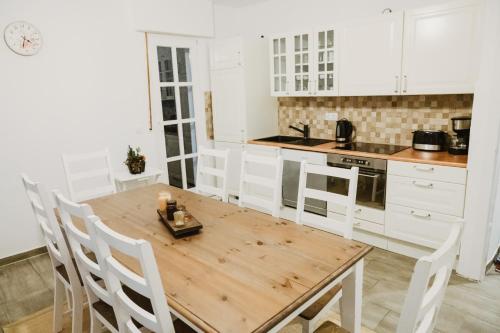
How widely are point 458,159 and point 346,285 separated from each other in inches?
66.8

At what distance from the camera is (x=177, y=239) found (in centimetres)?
171

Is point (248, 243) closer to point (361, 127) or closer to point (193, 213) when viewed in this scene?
point (193, 213)

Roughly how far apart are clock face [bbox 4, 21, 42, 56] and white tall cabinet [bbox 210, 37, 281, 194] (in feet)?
6.10

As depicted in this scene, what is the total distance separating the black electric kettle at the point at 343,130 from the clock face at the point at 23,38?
2978mm

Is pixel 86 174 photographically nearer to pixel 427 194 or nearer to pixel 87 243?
pixel 87 243

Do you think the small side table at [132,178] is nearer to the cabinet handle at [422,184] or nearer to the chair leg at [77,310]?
the chair leg at [77,310]

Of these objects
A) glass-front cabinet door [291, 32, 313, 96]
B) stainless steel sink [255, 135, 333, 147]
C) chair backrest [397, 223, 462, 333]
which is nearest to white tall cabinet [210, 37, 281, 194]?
stainless steel sink [255, 135, 333, 147]

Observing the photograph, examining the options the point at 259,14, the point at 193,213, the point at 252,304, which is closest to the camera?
the point at 252,304

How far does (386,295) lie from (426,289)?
1747mm

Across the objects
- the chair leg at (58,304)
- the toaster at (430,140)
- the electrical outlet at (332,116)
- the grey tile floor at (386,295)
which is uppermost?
the electrical outlet at (332,116)

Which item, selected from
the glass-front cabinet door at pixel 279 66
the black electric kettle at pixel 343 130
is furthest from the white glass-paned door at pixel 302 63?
the black electric kettle at pixel 343 130

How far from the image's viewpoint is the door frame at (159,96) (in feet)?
12.7

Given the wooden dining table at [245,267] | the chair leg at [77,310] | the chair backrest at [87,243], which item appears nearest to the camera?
the wooden dining table at [245,267]

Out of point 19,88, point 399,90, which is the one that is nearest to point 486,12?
point 399,90
